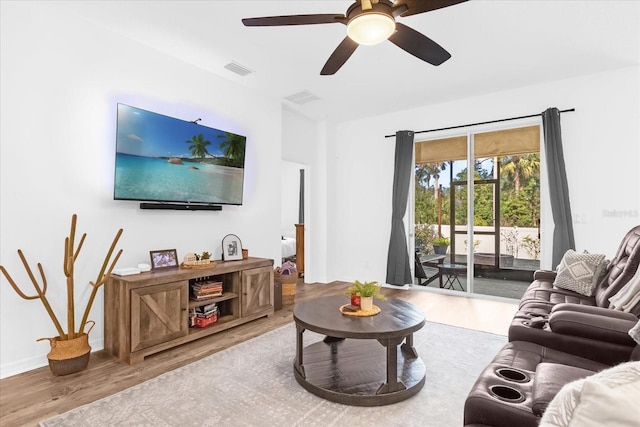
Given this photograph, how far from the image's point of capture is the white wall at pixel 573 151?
384 cm

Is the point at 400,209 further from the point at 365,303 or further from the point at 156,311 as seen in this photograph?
the point at 156,311

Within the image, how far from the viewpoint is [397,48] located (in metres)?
3.34

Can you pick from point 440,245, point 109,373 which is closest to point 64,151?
point 109,373

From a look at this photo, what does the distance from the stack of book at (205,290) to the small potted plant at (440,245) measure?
10.9ft

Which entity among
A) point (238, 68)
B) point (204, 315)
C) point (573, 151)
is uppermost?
point (238, 68)

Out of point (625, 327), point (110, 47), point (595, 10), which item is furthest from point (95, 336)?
point (595, 10)

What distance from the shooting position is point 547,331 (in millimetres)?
1974

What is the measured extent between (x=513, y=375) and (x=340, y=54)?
7.02 ft

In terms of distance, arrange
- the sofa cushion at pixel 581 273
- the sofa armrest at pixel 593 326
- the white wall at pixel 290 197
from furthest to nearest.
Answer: the white wall at pixel 290 197 → the sofa cushion at pixel 581 273 → the sofa armrest at pixel 593 326

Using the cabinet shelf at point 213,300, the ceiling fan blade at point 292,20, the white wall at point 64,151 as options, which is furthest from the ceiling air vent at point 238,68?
the cabinet shelf at point 213,300

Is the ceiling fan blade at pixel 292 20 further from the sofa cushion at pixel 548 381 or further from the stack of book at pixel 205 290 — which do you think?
the stack of book at pixel 205 290

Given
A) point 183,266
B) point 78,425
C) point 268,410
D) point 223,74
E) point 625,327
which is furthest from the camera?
point 223,74

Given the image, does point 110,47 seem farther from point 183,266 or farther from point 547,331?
point 547,331

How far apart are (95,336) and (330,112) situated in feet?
13.8
